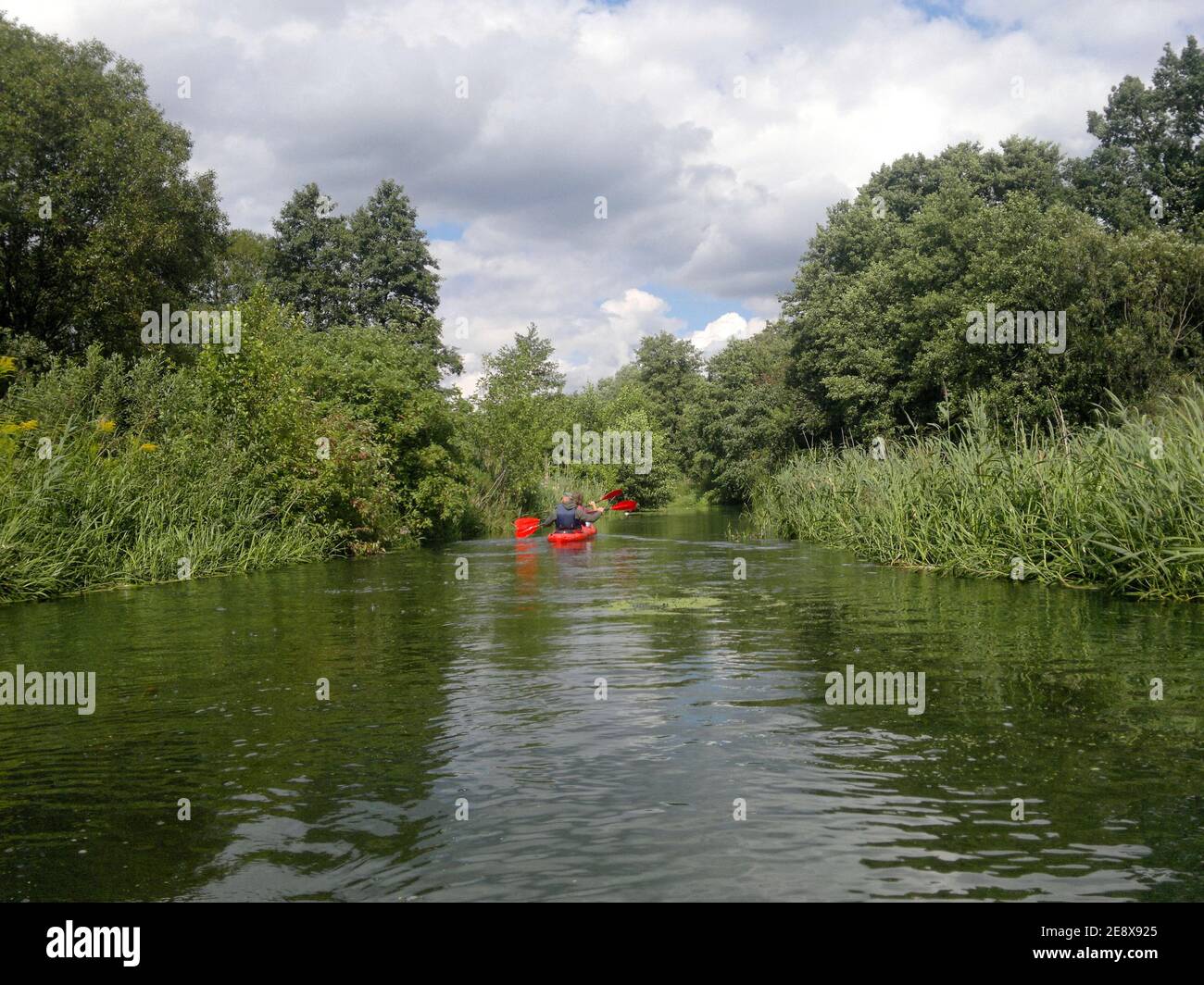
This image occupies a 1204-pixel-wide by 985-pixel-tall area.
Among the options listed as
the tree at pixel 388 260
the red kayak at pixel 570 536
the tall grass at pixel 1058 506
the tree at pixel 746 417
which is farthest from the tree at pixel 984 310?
the tree at pixel 388 260

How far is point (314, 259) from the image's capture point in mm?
53844

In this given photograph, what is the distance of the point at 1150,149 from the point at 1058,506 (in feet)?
127

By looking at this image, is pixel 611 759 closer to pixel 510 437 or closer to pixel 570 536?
pixel 570 536

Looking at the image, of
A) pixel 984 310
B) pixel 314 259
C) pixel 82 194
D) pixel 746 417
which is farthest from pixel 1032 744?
pixel 314 259

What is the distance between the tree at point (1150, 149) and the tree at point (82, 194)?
38.4m
